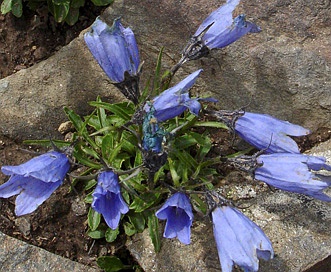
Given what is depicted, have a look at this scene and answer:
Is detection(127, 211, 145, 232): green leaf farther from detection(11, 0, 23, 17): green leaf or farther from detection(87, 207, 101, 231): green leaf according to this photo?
detection(11, 0, 23, 17): green leaf

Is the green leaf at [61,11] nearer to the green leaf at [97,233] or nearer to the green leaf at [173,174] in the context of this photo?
the green leaf at [173,174]

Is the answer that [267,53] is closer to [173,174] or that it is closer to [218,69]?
[218,69]

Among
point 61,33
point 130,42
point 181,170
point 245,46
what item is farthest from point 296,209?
point 61,33

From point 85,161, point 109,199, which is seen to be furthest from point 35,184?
point 85,161

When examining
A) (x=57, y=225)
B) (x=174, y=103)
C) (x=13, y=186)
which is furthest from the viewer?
(x=57, y=225)

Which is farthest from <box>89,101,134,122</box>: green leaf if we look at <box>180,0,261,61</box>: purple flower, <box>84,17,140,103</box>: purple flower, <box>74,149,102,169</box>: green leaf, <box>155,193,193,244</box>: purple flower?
<box>155,193,193,244</box>: purple flower

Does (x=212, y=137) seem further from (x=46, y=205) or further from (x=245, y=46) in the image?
(x=46, y=205)

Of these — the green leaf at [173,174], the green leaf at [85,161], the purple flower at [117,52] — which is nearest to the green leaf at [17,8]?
the green leaf at [85,161]
